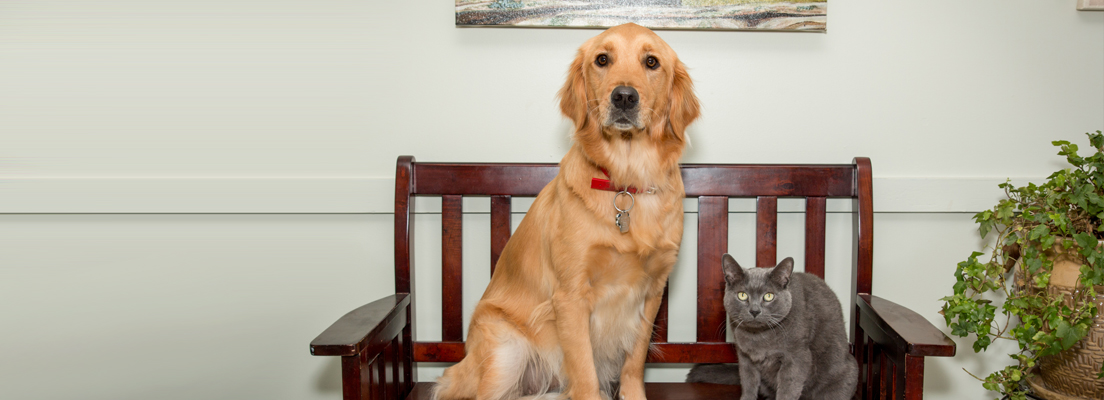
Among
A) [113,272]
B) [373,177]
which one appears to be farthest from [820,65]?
[113,272]

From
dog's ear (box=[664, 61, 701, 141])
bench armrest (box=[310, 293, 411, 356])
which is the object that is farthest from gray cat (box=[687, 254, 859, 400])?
bench armrest (box=[310, 293, 411, 356])

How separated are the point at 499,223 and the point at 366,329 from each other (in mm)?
566

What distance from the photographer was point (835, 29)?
1929 millimetres

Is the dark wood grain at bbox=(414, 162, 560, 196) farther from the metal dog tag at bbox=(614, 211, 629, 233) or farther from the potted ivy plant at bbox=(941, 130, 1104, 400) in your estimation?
the potted ivy plant at bbox=(941, 130, 1104, 400)

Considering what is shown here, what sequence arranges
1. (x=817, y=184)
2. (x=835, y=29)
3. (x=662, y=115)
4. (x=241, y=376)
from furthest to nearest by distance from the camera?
(x=241, y=376)
(x=835, y=29)
(x=817, y=184)
(x=662, y=115)

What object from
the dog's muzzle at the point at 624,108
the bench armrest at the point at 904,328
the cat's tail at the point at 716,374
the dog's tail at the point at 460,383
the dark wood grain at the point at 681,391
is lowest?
the dark wood grain at the point at 681,391

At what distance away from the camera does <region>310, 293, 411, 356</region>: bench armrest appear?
129cm

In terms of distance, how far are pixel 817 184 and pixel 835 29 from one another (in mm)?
536

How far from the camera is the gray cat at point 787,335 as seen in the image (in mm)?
1530

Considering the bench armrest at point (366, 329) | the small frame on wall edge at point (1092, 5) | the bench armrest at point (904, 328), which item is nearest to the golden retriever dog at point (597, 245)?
the bench armrest at point (366, 329)

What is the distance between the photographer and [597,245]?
4.80 ft

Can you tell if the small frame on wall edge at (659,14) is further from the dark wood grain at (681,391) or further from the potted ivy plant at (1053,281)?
the dark wood grain at (681,391)

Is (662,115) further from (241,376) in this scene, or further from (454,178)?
(241,376)

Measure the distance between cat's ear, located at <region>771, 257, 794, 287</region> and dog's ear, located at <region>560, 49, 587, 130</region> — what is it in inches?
24.8
